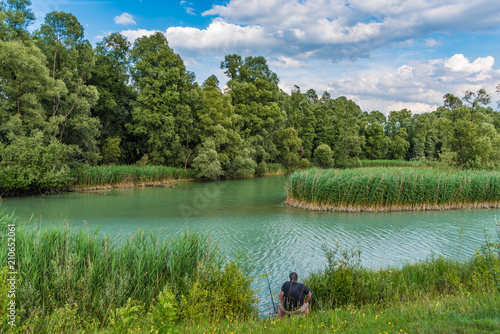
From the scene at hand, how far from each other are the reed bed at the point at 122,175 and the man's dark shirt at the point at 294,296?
73.0 ft

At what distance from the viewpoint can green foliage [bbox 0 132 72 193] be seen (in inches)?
760

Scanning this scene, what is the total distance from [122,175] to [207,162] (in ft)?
27.2

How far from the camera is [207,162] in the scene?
31469 millimetres

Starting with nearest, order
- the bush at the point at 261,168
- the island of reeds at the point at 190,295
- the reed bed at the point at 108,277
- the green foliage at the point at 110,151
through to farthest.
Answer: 1. the island of reeds at the point at 190,295
2. the reed bed at the point at 108,277
3. the green foliage at the point at 110,151
4. the bush at the point at 261,168

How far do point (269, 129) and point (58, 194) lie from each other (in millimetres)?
29427

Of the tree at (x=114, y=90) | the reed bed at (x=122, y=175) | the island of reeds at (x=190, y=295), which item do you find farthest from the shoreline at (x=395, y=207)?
the tree at (x=114, y=90)

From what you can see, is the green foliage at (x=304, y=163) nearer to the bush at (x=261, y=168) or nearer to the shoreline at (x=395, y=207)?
the bush at (x=261, y=168)

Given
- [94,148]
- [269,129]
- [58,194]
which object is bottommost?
[58,194]

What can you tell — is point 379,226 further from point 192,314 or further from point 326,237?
point 192,314

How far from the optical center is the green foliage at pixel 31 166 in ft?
63.3

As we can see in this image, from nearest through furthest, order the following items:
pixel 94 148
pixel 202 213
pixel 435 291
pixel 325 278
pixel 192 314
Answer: pixel 192 314 < pixel 435 291 < pixel 325 278 < pixel 202 213 < pixel 94 148

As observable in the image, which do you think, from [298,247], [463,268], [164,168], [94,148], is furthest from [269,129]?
[463,268]

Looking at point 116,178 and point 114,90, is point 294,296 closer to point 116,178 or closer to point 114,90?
Result: point 116,178

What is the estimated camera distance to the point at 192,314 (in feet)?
16.0
